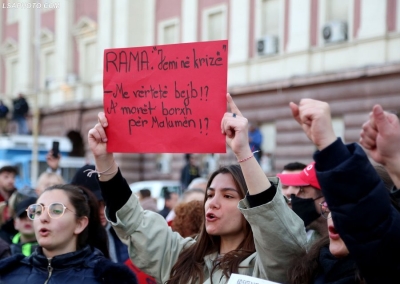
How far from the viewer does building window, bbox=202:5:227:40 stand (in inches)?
754

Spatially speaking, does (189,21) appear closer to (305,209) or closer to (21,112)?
(21,112)

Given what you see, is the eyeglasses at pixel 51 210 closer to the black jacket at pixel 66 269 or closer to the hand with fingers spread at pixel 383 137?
the black jacket at pixel 66 269

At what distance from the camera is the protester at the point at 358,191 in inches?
82.5

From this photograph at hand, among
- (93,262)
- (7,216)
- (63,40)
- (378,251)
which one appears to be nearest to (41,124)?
(63,40)

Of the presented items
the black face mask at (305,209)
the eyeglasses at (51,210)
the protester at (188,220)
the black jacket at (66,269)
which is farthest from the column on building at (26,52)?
the black jacket at (66,269)

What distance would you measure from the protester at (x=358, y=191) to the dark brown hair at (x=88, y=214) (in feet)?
6.18

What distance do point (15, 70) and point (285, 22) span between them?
14.9 meters

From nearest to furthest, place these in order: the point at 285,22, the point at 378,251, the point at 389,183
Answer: the point at 378,251 → the point at 389,183 → the point at 285,22

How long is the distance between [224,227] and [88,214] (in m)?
0.90

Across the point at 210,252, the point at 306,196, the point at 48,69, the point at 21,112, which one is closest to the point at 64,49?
the point at 48,69

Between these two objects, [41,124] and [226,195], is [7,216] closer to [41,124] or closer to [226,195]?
[226,195]

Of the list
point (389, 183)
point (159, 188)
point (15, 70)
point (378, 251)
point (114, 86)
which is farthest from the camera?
point (15, 70)

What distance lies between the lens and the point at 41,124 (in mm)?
26391

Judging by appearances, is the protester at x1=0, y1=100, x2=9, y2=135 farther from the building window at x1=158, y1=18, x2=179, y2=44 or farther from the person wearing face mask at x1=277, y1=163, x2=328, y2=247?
the person wearing face mask at x1=277, y1=163, x2=328, y2=247
